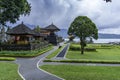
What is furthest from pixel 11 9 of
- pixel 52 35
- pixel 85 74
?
pixel 52 35

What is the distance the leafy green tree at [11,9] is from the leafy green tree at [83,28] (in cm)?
1017

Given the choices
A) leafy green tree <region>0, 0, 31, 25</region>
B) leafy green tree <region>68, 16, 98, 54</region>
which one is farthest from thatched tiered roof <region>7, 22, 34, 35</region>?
leafy green tree <region>68, 16, 98, 54</region>

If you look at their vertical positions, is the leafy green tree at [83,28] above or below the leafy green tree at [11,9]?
below

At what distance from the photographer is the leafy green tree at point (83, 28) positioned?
157 ft

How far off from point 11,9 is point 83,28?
13885 millimetres

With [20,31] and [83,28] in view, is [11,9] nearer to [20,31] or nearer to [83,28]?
[20,31]

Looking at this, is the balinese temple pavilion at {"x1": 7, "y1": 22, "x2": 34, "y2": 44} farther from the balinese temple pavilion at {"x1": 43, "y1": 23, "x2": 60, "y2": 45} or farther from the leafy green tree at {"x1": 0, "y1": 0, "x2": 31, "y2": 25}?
the balinese temple pavilion at {"x1": 43, "y1": 23, "x2": 60, "y2": 45}

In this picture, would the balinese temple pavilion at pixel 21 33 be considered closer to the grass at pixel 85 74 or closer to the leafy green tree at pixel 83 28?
the leafy green tree at pixel 83 28

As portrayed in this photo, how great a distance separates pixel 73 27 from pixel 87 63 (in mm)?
18781

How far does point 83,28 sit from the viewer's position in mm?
47719

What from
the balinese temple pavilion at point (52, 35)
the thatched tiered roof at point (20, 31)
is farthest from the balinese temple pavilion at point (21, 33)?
the balinese temple pavilion at point (52, 35)

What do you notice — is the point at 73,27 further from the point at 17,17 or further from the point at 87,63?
the point at 87,63

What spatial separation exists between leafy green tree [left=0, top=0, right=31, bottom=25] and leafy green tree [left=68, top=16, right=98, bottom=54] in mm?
10175

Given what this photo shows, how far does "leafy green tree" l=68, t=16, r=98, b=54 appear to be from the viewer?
157 ft
